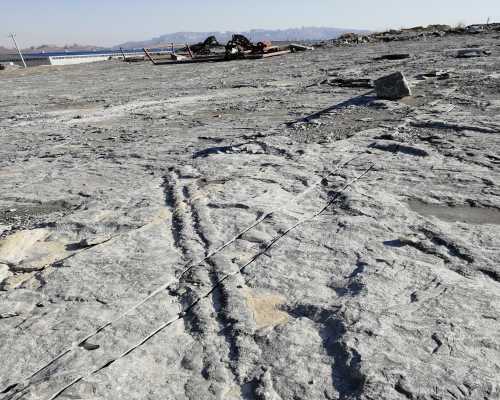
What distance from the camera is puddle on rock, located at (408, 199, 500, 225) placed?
2517 mm

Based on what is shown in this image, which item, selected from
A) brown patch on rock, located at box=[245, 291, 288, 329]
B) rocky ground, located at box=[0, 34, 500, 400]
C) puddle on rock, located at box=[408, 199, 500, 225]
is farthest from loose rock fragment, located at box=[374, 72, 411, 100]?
brown patch on rock, located at box=[245, 291, 288, 329]

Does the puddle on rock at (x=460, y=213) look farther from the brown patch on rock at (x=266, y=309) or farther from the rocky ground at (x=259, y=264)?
the brown patch on rock at (x=266, y=309)

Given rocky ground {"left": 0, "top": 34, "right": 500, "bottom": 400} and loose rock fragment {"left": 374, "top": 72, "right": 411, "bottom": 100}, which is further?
loose rock fragment {"left": 374, "top": 72, "right": 411, "bottom": 100}

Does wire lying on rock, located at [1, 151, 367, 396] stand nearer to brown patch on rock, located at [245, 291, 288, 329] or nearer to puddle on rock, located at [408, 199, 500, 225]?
brown patch on rock, located at [245, 291, 288, 329]

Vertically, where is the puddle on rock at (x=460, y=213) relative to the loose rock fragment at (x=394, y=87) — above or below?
above

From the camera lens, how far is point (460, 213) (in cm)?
263

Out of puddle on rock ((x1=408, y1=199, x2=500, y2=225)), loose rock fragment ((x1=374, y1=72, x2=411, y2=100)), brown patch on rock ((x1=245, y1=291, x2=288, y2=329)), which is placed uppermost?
brown patch on rock ((x1=245, y1=291, x2=288, y2=329))

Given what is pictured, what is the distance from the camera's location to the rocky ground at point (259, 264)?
1509mm

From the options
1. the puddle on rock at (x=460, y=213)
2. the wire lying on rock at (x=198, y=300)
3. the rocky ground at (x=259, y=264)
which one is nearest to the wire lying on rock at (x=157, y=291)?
the rocky ground at (x=259, y=264)

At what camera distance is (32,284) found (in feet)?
7.02

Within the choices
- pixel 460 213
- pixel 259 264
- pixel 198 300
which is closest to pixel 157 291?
pixel 198 300

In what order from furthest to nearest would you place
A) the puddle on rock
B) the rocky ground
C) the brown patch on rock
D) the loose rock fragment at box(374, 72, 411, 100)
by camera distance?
the loose rock fragment at box(374, 72, 411, 100)
the puddle on rock
the brown patch on rock
the rocky ground

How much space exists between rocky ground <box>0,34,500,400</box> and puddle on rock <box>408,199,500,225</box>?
0.02 metres

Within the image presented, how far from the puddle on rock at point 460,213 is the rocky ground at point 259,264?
2 centimetres
